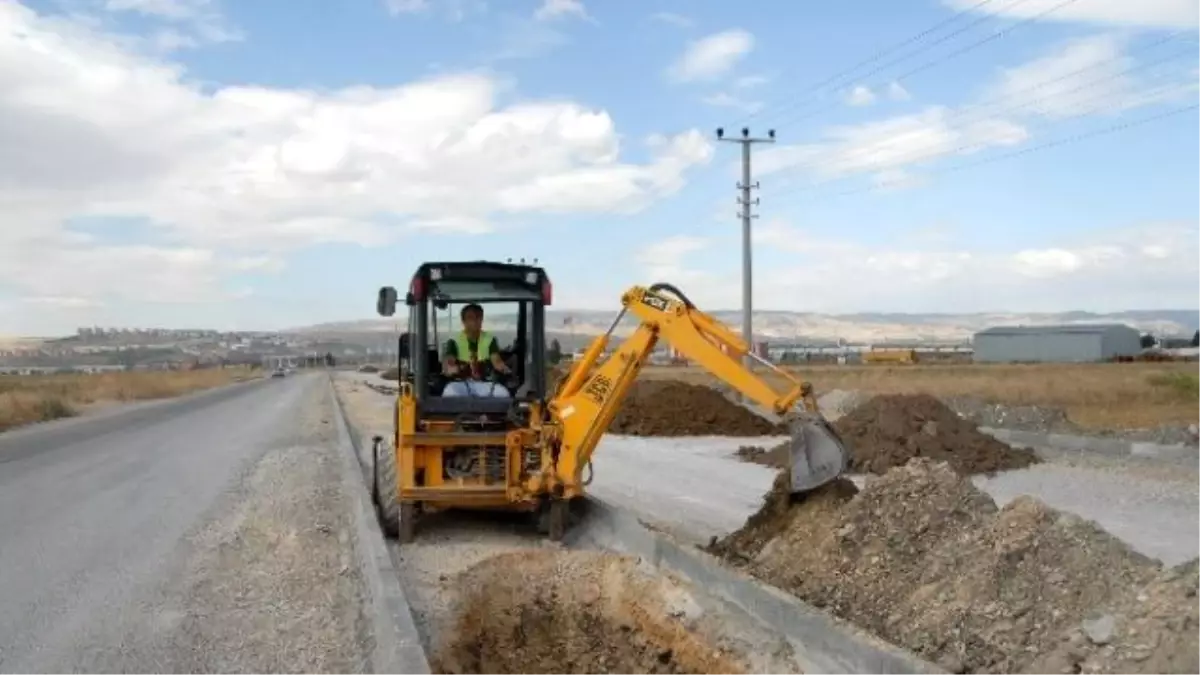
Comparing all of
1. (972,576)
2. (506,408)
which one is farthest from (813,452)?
(506,408)

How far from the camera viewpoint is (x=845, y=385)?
55.7m

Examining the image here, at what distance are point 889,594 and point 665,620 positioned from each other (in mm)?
1475

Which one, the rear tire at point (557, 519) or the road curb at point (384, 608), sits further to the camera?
the rear tire at point (557, 519)

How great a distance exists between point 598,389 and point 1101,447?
1276 cm

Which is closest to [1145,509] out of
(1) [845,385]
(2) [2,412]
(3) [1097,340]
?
(2) [2,412]

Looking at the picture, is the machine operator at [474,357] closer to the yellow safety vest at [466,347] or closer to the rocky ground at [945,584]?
the yellow safety vest at [466,347]

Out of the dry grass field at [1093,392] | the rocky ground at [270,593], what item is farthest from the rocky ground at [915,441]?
the rocky ground at [270,593]

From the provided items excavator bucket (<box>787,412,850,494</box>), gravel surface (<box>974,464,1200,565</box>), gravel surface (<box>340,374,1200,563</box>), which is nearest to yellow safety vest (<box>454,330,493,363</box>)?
gravel surface (<box>340,374,1200,563</box>)

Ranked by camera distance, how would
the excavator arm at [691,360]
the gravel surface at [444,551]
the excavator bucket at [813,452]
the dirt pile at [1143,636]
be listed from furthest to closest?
1. the excavator arm at [691,360]
2. the excavator bucket at [813,452]
3. the gravel surface at [444,551]
4. the dirt pile at [1143,636]

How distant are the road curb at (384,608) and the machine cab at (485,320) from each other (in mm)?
1477

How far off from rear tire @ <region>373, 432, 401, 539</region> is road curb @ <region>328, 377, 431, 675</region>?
139 mm

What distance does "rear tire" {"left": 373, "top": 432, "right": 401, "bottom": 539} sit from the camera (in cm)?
1248

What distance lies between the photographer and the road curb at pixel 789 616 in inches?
260

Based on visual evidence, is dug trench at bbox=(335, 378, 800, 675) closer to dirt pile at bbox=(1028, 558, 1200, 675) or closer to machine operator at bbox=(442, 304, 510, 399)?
dirt pile at bbox=(1028, 558, 1200, 675)
